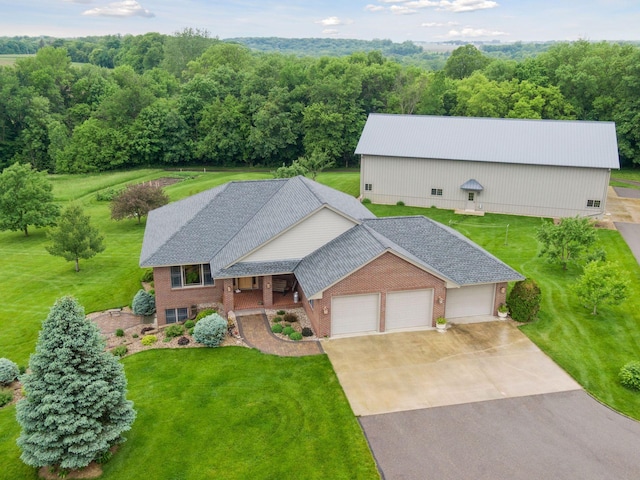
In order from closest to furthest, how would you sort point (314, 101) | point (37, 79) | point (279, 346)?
point (279, 346), point (314, 101), point (37, 79)

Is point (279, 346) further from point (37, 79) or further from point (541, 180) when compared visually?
point (37, 79)

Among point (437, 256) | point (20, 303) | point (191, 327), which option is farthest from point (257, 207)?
point (20, 303)

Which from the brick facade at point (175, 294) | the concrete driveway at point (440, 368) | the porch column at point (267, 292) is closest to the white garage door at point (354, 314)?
the concrete driveway at point (440, 368)

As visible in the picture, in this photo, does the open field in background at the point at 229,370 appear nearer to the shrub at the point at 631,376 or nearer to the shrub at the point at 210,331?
the shrub at the point at 631,376

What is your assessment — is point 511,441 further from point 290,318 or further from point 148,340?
point 148,340

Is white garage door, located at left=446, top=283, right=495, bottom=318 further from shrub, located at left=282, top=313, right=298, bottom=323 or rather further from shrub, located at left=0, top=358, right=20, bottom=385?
shrub, located at left=0, top=358, right=20, bottom=385
